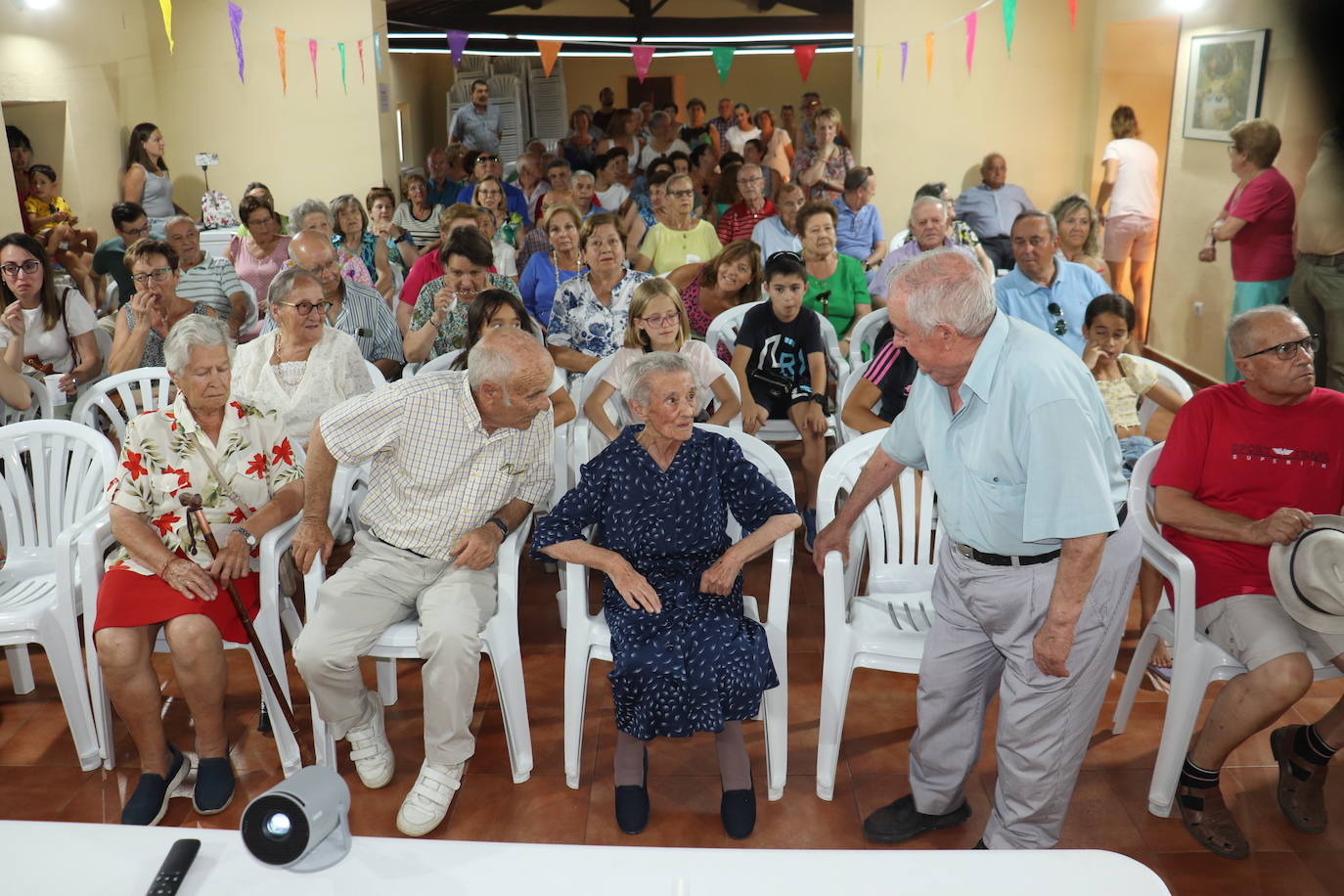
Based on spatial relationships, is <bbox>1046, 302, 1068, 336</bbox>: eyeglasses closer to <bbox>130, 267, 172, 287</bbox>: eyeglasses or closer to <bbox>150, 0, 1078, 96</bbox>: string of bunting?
<bbox>130, 267, 172, 287</bbox>: eyeglasses

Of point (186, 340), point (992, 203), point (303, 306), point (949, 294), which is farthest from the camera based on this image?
point (992, 203)

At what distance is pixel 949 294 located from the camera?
6.28ft

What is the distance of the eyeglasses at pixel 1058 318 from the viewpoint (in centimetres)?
388

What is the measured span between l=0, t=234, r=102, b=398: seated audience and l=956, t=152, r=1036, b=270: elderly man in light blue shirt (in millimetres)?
5322

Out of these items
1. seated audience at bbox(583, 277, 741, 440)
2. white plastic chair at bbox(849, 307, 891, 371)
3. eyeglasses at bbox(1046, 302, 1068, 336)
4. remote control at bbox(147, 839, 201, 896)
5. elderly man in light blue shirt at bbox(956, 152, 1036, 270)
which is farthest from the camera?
elderly man in light blue shirt at bbox(956, 152, 1036, 270)

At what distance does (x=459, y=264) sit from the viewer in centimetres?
390

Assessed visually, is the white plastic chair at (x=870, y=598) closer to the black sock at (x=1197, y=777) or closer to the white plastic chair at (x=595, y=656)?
the white plastic chair at (x=595, y=656)

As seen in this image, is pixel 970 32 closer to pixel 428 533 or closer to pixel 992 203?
pixel 992 203

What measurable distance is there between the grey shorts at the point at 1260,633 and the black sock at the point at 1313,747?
21 centimetres

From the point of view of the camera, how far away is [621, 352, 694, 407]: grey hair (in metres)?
2.54

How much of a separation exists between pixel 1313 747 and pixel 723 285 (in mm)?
2845

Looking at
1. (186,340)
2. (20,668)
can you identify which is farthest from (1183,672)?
(20,668)

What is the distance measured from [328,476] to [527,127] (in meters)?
11.0

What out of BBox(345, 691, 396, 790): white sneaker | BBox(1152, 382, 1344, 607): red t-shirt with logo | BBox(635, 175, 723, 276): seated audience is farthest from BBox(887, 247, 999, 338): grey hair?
BBox(635, 175, 723, 276): seated audience
